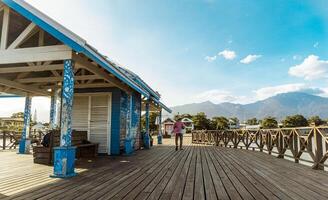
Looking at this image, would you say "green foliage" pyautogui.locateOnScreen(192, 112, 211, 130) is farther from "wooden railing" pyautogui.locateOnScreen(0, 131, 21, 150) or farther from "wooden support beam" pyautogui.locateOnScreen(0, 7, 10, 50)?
"wooden support beam" pyautogui.locateOnScreen(0, 7, 10, 50)

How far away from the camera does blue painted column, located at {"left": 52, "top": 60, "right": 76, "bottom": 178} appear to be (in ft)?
14.3

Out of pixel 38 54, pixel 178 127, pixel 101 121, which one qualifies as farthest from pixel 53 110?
pixel 178 127

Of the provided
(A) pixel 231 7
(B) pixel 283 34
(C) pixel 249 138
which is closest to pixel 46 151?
(A) pixel 231 7

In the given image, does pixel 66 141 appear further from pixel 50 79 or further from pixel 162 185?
pixel 50 79

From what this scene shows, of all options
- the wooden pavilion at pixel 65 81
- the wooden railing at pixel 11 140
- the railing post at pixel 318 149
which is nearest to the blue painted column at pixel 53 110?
the wooden pavilion at pixel 65 81

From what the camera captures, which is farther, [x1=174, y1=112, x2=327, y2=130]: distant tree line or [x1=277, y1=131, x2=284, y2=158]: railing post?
[x1=174, y1=112, x2=327, y2=130]: distant tree line

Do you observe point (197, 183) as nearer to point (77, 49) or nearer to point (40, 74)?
point (77, 49)

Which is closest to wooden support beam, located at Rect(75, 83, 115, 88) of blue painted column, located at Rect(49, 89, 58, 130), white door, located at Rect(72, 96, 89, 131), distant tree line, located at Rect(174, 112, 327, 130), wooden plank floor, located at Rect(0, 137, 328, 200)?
white door, located at Rect(72, 96, 89, 131)

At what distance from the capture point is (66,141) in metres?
4.53

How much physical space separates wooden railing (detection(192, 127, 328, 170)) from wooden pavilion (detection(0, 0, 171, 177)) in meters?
5.73

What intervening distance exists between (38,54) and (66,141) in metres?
2.11

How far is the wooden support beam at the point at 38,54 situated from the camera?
476 cm

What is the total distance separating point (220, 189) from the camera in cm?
345

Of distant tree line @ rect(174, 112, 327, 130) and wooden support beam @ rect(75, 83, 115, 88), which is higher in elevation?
wooden support beam @ rect(75, 83, 115, 88)
